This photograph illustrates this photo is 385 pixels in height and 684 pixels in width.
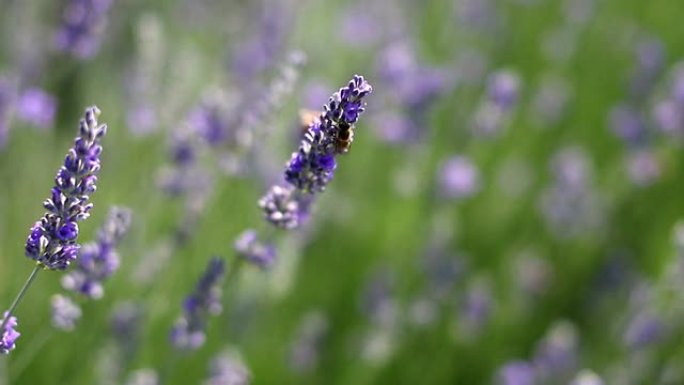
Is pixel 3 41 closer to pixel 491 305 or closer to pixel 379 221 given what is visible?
pixel 379 221

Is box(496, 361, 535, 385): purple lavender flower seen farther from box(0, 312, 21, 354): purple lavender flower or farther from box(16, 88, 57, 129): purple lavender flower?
box(0, 312, 21, 354): purple lavender flower

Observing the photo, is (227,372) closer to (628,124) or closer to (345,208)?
(345,208)

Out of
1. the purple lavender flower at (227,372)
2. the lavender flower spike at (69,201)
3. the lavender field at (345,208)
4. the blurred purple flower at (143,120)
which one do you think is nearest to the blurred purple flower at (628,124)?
the lavender field at (345,208)

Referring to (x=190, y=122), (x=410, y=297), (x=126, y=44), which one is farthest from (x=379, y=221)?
(x=126, y=44)

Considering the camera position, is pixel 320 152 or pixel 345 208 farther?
pixel 345 208

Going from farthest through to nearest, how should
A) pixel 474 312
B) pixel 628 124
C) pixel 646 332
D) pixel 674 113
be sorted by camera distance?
pixel 628 124 < pixel 674 113 < pixel 474 312 < pixel 646 332

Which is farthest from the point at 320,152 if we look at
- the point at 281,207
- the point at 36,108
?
the point at 36,108

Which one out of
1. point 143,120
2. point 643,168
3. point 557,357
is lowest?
point 557,357
